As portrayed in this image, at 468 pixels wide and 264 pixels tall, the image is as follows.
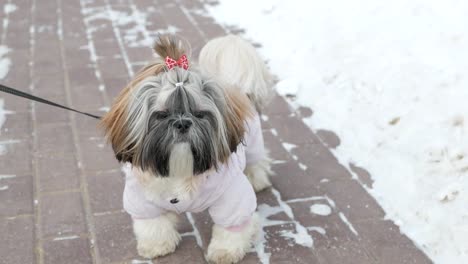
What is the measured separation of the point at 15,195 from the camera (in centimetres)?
370

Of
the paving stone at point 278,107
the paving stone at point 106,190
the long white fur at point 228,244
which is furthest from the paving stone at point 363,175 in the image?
the paving stone at point 106,190

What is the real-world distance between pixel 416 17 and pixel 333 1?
43.4 inches

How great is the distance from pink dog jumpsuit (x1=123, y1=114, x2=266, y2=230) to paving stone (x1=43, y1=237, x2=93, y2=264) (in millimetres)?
436

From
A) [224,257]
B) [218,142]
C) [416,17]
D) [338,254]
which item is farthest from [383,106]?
[218,142]

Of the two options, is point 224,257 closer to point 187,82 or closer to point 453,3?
point 187,82

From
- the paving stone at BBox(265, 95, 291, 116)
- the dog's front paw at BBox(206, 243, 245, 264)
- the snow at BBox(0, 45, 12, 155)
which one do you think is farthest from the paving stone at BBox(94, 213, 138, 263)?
the paving stone at BBox(265, 95, 291, 116)

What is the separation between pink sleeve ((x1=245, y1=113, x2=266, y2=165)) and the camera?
3365mm

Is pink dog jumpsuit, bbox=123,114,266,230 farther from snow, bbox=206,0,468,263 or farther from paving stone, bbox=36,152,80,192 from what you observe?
snow, bbox=206,0,468,263

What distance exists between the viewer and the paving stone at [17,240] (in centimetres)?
321

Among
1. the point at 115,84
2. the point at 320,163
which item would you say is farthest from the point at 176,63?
the point at 115,84

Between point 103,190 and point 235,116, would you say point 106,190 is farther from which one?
point 235,116

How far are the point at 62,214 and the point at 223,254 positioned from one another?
109 cm

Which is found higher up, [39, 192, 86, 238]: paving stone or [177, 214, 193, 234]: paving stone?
[177, 214, 193, 234]: paving stone

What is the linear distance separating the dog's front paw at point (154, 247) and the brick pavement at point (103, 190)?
0.06 meters
